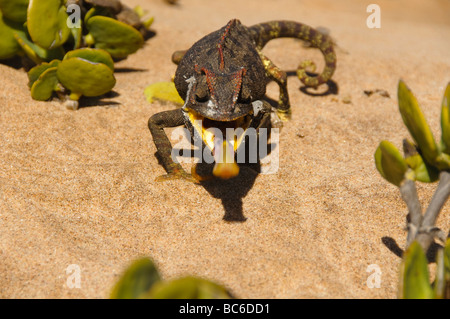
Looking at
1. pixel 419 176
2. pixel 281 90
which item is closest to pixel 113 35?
pixel 281 90

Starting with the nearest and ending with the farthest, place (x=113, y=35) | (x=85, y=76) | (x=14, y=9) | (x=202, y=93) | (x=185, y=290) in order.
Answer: (x=185, y=290) → (x=202, y=93) → (x=85, y=76) → (x=14, y=9) → (x=113, y=35)

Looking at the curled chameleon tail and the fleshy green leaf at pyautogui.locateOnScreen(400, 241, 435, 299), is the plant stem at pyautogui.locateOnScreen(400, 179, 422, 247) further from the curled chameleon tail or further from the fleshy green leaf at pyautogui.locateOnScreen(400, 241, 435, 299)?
the curled chameleon tail

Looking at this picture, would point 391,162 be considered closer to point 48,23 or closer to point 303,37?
point 48,23

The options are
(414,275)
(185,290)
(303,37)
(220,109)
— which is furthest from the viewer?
(303,37)

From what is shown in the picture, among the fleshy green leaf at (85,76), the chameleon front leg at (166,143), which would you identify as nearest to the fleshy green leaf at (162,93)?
the fleshy green leaf at (85,76)

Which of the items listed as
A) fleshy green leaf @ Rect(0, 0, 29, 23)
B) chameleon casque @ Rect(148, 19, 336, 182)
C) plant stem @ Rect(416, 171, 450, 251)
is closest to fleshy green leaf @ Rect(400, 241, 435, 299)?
plant stem @ Rect(416, 171, 450, 251)

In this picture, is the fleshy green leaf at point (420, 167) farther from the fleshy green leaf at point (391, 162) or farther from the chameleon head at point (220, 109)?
the chameleon head at point (220, 109)
